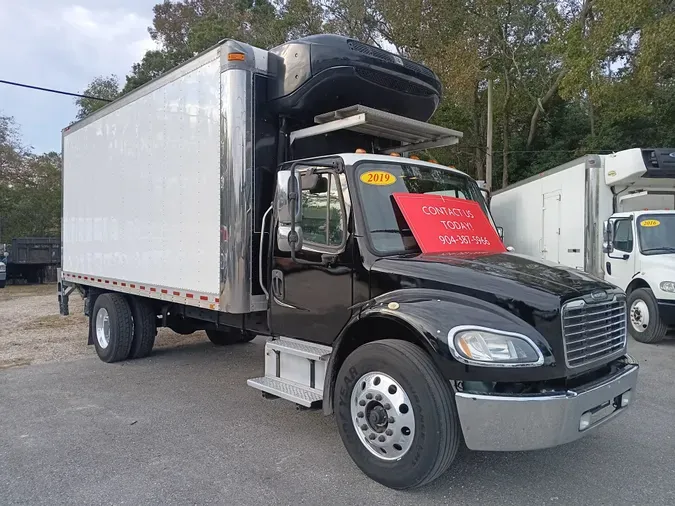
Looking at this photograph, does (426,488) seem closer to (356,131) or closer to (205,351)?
(356,131)

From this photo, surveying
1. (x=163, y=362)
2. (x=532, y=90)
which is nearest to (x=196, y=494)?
(x=163, y=362)

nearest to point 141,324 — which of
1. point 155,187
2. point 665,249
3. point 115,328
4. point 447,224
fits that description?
point 115,328

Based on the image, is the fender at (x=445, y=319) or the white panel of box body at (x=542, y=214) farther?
the white panel of box body at (x=542, y=214)

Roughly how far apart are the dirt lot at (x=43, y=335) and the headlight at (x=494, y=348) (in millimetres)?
6902

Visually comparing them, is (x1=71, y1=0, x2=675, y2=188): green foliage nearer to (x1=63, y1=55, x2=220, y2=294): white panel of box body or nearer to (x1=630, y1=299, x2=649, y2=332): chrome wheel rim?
(x1=630, y1=299, x2=649, y2=332): chrome wheel rim

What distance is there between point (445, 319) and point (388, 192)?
4.49 ft

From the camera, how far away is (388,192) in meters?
4.53

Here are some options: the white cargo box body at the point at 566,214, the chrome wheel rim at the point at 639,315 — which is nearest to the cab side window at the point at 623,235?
the white cargo box body at the point at 566,214

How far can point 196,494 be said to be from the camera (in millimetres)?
3811

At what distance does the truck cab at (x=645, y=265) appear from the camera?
8957mm

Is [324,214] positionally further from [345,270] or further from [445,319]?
[445,319]

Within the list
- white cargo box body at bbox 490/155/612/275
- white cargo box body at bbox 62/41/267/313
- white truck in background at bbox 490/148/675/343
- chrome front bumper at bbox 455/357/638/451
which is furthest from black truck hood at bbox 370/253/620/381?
white cargo box body at bbox 490/155/612/275

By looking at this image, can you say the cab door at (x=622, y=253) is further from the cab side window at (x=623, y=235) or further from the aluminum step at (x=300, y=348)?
the aluminum step at (x=300, y=348)

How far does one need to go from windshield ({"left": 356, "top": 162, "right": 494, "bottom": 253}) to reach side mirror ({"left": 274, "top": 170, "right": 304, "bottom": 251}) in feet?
1.54
